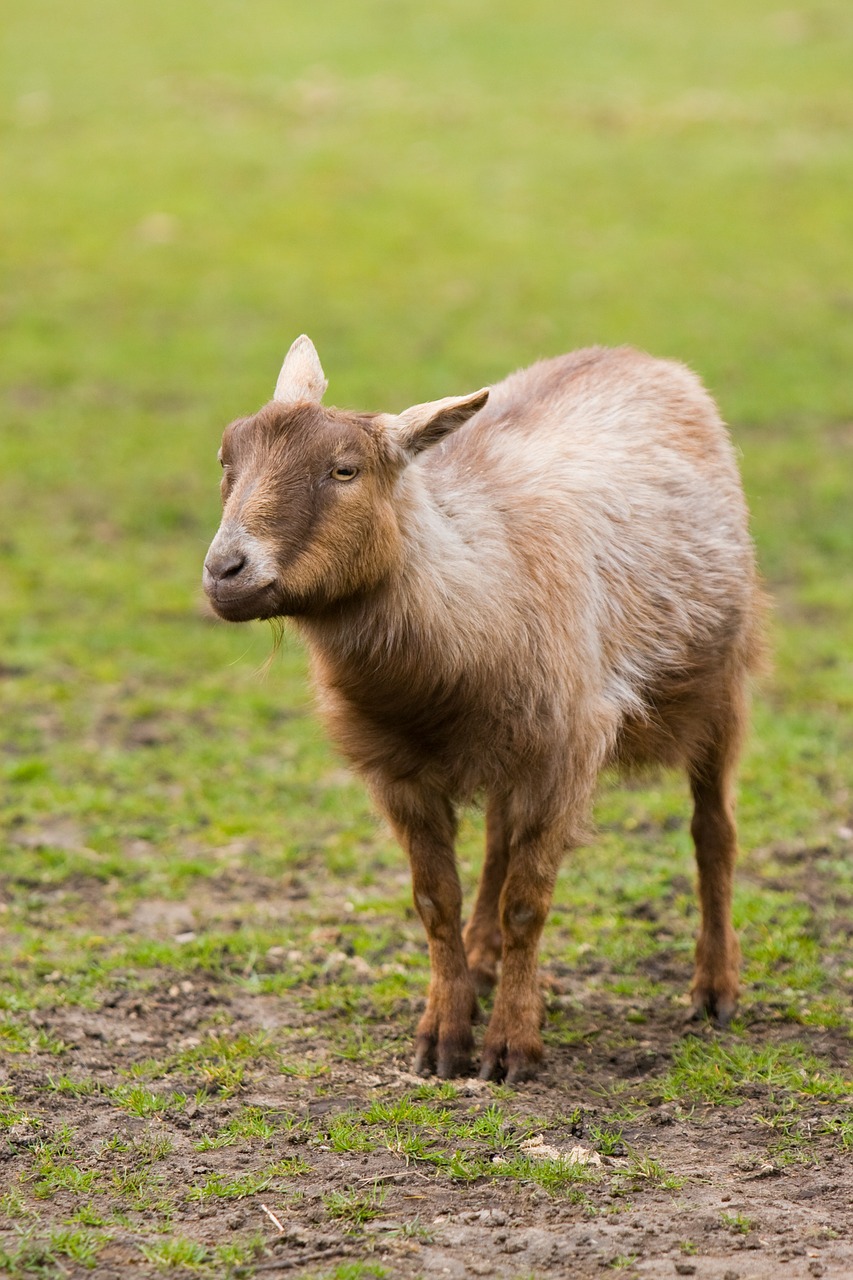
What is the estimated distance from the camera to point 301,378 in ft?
18.2

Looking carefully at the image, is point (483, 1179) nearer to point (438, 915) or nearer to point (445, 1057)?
point (445, 1057)

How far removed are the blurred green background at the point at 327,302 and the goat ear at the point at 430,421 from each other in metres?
2.98

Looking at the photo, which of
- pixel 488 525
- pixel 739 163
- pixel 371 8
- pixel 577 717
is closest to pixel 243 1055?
pixel 577 717

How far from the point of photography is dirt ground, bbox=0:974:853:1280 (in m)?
4.29

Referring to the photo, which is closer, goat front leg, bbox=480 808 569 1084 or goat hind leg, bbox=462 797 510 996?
goat front leg, bbox=480 808 569 1084

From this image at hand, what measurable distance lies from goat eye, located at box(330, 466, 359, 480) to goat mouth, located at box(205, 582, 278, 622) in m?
0.42

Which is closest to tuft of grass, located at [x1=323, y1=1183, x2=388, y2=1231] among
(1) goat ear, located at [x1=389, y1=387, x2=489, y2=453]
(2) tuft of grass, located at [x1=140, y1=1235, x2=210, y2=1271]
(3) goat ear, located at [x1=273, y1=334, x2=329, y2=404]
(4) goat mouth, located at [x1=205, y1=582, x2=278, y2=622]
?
(2) tuft of grass, located at [x1=140, y1=1235, x2=210, y2=1271]

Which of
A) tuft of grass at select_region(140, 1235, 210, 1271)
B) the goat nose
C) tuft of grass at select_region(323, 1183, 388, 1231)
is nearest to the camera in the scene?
tuft of grass at select_region(140, 1235, 210, 1271)

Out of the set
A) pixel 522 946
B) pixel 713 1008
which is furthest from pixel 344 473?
pixel 713 1008

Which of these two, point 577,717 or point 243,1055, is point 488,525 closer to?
point 577,717

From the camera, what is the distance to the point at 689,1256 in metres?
4.29

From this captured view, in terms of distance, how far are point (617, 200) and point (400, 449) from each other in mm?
17200

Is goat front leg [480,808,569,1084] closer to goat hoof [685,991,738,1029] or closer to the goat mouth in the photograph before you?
goat hoof [685,991,738,1029]

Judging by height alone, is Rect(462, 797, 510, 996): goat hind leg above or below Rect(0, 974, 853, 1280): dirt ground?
above
